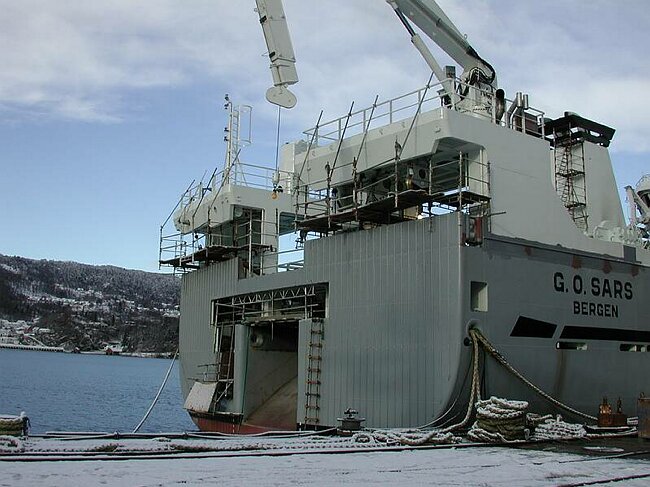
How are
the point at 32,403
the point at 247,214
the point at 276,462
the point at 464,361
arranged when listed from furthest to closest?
the point at 32,403 → the point at 247,214 → the point at 464,361 → the point at 276,462

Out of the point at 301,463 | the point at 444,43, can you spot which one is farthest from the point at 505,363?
the point at 444,43

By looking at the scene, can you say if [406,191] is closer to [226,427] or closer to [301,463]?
[301,463]

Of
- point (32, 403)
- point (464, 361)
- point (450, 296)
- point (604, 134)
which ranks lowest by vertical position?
point (32, 403)

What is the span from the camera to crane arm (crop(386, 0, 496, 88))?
20859 millimetres

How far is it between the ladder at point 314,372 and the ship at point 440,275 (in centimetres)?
4

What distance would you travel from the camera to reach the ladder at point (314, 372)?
19016 mm

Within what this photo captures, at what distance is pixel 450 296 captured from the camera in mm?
16172

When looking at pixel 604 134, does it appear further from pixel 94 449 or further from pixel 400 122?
pixel 94 449

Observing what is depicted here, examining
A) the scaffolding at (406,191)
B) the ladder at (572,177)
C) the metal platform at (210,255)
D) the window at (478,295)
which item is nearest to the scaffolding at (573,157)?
the ladder at (572,177)

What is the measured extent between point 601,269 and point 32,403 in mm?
40917

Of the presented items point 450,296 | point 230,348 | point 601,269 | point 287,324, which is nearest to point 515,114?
point 601,269

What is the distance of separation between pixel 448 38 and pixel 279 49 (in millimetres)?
4831

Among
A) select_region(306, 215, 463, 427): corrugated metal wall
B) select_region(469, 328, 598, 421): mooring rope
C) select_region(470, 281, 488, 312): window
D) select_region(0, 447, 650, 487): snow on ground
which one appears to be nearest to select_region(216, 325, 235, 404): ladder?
select_region(306, 215, 463, 427): corrugated metal wall

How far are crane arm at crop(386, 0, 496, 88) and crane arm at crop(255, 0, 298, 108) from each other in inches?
129
